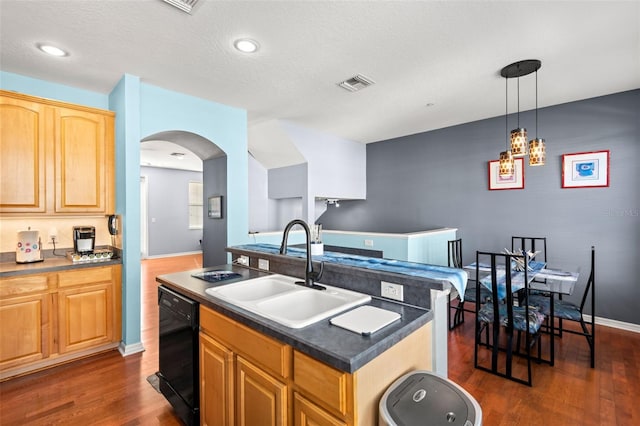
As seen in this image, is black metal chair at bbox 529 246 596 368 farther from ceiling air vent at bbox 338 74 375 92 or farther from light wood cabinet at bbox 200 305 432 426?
ceiling air vent at bbox 338 74 375 92

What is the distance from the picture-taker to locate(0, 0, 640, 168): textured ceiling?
1.97 m

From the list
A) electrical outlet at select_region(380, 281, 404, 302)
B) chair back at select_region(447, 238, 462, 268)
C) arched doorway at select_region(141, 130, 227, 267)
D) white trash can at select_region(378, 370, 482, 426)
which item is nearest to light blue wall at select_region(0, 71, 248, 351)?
arched doorway at select_region(141, 130, 227, 267)

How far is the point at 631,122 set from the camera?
3.38 meters

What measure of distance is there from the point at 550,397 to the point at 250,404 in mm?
2218

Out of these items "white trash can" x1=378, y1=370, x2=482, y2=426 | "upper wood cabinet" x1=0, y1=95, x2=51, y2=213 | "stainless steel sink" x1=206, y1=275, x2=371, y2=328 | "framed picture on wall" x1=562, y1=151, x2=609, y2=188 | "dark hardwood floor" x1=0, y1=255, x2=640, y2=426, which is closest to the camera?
"white trash can" x1=378, y1=370, x2=482, y2=426

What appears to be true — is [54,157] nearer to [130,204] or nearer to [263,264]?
[130,204]

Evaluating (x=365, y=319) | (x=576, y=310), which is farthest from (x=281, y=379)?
(x=576, y=310)

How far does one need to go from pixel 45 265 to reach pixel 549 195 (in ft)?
18.5

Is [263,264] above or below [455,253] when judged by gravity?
above

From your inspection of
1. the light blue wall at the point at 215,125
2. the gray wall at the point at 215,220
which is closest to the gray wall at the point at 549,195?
the light blue wall at the point at 215,125

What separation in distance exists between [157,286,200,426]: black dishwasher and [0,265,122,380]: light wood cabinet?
122 cm

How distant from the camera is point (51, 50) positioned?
2396mm

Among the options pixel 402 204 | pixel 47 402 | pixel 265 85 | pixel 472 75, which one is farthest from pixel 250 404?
pixel 402 204

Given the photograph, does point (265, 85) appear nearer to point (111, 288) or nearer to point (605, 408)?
point (111, 288)
